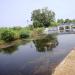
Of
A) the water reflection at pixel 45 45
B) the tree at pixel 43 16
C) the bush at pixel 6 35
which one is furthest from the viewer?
the tree at pixel 43 16

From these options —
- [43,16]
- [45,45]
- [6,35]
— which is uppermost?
[43,16]

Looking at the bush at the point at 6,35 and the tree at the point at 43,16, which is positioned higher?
the tree at the point at 43,16

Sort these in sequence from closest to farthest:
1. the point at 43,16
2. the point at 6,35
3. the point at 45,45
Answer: the point at 45,45 → the point at 6,35 → the point at 43,16

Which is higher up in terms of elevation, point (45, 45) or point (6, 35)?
point (6, 35)

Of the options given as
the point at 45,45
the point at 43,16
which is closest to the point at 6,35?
the point at 45,45

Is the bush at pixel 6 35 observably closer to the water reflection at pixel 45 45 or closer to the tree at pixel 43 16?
the water reflection at pixel 45 45

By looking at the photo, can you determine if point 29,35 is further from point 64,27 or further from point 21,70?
point 21,70

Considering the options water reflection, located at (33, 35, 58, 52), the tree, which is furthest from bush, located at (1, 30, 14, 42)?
the tree

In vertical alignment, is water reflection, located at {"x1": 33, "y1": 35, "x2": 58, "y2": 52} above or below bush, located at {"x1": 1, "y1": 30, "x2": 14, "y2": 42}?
below

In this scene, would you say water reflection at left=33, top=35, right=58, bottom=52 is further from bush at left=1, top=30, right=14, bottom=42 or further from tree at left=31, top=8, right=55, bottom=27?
tree at left=31, top=8, right=55, bottom=27

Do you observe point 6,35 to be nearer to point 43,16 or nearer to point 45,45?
point 45,45

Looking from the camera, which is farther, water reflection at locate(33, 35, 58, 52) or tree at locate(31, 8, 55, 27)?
tree at locate(31, 8, 55, 27)

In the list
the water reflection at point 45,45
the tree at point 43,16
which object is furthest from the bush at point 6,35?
the tree at point 43,16

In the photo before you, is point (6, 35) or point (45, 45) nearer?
point (45, 45)
